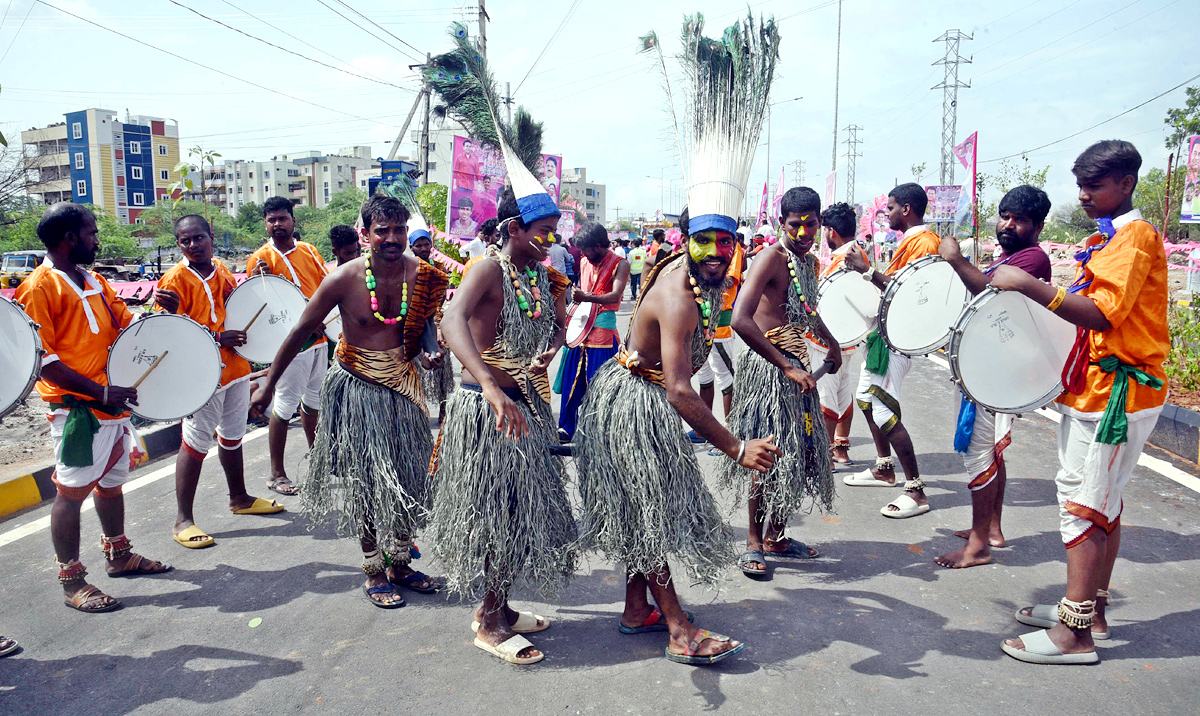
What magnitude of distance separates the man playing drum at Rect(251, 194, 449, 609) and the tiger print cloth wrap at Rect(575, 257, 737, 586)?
3.42ft

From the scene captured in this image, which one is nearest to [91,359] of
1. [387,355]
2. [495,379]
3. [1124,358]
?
[387,355]

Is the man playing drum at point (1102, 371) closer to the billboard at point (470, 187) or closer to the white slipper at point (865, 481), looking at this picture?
the white slipper at point (865, 481)

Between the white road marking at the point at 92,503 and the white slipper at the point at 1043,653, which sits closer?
the white slipper at the point at 1043,653

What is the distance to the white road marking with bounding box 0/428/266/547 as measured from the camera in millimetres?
4637

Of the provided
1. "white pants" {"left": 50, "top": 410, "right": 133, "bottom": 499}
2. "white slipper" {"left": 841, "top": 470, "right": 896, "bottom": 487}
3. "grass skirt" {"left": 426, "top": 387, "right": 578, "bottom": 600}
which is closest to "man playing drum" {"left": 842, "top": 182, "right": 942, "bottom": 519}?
"white slipper" {"left": 841, "top": 470, "right": 896, "bottom": 487}

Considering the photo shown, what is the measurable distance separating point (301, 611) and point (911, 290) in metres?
3.72

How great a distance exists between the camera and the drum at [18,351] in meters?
3.25

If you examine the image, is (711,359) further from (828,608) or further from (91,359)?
(91,359)

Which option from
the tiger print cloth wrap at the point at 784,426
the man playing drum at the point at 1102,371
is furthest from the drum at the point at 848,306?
the man playing drum at the point at 1102,371

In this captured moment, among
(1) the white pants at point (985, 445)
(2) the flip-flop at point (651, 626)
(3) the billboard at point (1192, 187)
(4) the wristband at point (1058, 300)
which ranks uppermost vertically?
(3) the billboard at point (1192, 187)

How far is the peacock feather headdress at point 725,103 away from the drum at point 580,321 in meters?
3.28

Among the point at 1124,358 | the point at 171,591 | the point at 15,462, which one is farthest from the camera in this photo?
the point at 15,462

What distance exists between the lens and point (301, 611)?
12.0ft

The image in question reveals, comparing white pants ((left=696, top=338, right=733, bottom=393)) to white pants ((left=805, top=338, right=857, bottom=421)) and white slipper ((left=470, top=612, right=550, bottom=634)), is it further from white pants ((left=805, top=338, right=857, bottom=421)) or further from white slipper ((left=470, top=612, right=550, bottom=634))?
white slipper ((left=470, top=612, right=550, bottom=634))
